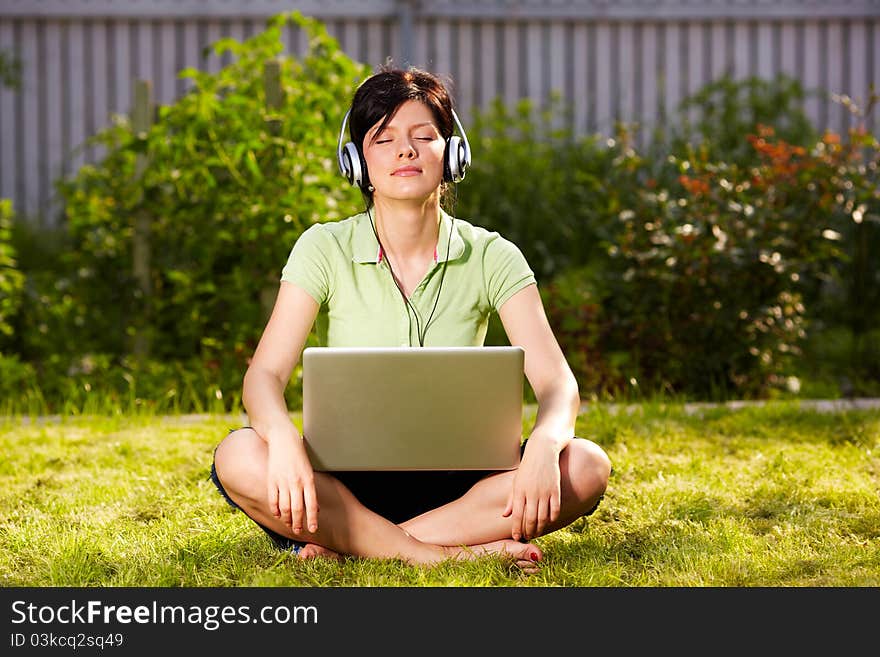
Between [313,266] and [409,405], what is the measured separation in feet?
1.72

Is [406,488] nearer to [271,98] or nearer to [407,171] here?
[407,171]

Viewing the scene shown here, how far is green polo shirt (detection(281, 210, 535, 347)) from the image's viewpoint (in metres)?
2.61

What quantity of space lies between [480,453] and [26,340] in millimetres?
3608

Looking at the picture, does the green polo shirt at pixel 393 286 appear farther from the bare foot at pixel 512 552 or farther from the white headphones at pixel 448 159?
the bare foot at pixel 512 552

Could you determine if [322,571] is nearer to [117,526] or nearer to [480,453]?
[480,453]

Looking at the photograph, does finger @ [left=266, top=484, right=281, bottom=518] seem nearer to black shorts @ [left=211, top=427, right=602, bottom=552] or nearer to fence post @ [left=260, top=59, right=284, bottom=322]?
black shorts @ [left=211, top=427, right=602, bottom=552]

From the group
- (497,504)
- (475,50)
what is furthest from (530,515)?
(475,50)

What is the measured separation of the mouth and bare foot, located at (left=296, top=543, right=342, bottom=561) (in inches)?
34.7

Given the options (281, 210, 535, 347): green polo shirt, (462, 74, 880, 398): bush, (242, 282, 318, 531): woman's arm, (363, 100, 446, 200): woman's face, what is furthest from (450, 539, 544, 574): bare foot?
(462, 74, 880, 398): bush

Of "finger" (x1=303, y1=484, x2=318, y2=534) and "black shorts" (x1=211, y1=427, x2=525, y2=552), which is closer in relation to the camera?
"finger" (x1=303, y1=484, x2=318, y2=534)

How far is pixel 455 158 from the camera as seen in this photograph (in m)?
2.55

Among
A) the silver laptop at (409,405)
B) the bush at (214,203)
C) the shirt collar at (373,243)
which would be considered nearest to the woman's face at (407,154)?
the shirt collar at (373,243)
